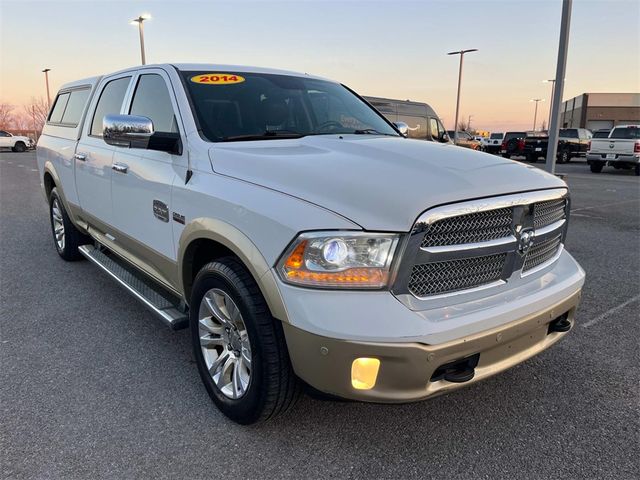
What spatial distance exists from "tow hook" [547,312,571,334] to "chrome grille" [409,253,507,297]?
56 centimetres

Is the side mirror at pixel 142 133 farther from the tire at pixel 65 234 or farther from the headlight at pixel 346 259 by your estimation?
the tire at pixel 65 234

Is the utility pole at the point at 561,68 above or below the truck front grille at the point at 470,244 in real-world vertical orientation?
above

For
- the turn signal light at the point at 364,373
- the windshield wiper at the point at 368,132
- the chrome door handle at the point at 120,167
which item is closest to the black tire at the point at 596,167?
the windshield wiper at the point at 368,132

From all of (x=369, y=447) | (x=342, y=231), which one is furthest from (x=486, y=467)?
(x=342, y=231)

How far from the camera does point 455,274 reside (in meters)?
2.30

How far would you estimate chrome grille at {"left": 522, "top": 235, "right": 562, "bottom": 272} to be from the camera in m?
2.65

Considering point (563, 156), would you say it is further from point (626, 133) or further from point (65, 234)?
point (65, 234)

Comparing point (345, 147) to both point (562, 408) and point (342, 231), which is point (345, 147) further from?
point (562, 408)

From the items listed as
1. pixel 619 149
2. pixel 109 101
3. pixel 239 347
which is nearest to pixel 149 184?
pixel 239 347

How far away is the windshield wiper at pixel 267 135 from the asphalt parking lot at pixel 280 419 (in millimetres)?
1500

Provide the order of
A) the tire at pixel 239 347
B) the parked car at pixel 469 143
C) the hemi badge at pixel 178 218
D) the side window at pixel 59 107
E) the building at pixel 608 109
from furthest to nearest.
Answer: the building at pixel 608 109
the parked car at pixel 469 143
the side window at pixel 59 107
the hemi badge at pixel 178 218
the tire at pixel 239 347

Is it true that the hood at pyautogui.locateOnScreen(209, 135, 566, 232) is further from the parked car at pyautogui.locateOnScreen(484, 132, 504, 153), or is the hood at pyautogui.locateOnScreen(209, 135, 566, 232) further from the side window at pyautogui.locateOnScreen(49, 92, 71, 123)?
the parked car at pyautogui.locateOnScreen(484, 132, 504, 153)

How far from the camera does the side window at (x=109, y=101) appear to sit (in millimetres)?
4160

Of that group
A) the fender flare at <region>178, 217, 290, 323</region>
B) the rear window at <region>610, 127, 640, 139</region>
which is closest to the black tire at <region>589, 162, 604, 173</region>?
the rear window at <region>610, 127, 640, 139</region>
